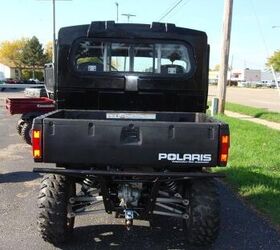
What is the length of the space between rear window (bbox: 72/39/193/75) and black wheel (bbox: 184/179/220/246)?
1986 millimetres

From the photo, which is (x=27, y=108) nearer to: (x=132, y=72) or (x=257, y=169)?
(x=257, y=169)

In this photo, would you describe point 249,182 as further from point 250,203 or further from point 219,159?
point 219,159

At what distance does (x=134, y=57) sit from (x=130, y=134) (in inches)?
87.9

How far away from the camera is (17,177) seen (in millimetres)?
9117

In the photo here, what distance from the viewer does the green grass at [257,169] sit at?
7453 millimetres

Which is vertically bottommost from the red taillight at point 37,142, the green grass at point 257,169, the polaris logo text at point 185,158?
the green grass at point 257,169

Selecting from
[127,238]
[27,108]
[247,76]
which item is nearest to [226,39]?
[27,108]

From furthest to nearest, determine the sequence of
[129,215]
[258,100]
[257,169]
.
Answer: [258,100], [257,169], [129,215]

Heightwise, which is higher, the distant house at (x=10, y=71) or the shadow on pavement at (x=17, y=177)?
the shadow on pavement at (x=17, y=177)

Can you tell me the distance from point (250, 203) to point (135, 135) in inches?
127

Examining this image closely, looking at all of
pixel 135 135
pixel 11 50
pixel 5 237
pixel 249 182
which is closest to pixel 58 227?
pixel 5 237

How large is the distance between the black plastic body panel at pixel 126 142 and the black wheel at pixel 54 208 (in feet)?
1.69

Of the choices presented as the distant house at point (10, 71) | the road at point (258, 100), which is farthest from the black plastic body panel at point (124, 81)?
the distant house at point (10, 71)

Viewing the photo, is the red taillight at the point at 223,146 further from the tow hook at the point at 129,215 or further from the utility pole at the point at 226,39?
the utility pole at the point at 226,39
